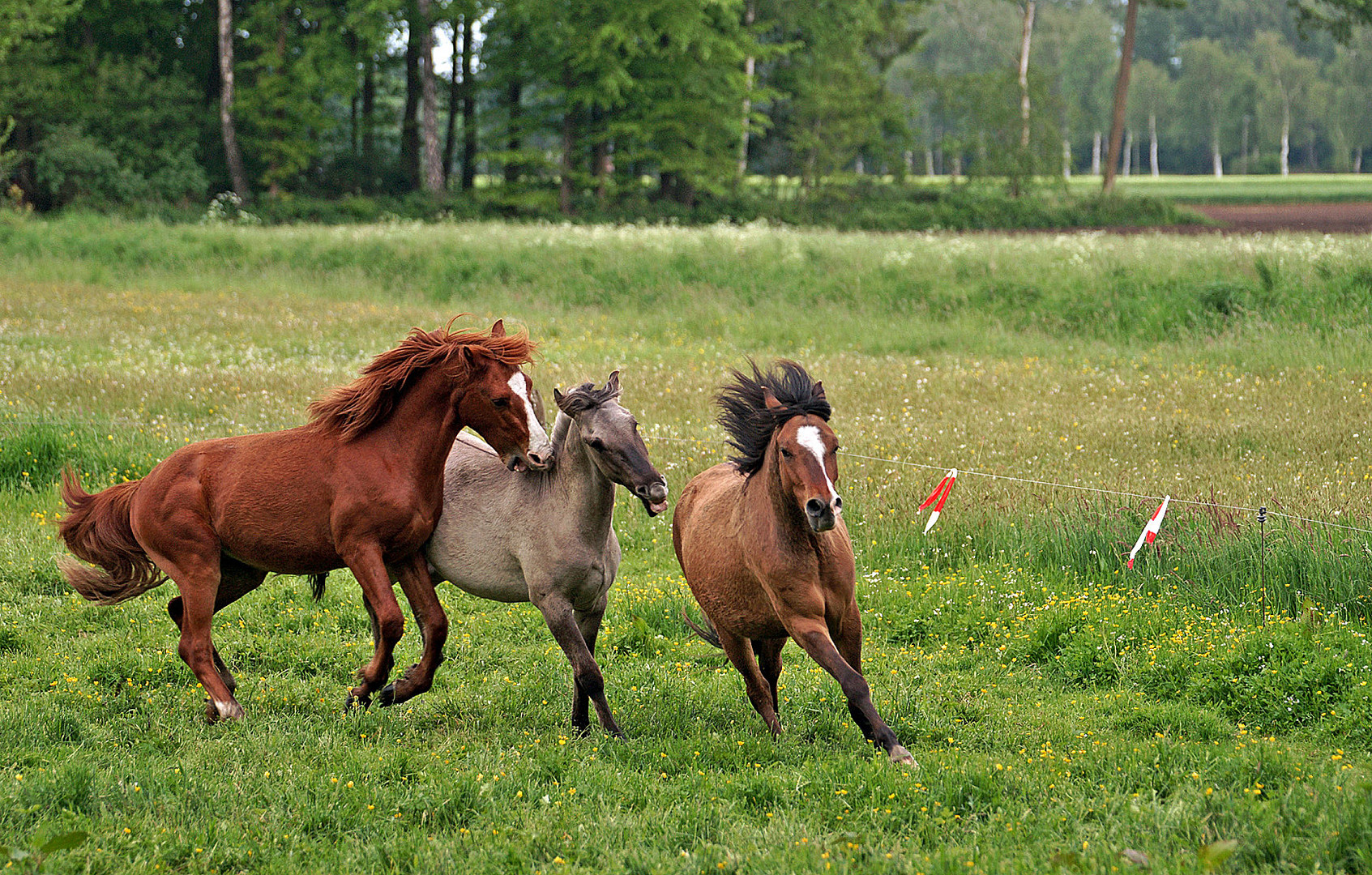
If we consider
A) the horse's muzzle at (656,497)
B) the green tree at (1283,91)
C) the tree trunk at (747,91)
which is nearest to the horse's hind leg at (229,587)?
the horse's muzzle at (656,497)

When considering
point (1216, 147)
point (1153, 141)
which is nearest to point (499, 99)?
point (1153, 141)

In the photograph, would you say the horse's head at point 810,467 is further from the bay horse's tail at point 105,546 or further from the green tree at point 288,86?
the green tree at point 288,86

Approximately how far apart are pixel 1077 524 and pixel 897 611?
6.22ft

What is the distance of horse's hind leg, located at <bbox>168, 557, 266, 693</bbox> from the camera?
6.59 metres

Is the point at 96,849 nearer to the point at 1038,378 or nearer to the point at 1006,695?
the point at 1006,695

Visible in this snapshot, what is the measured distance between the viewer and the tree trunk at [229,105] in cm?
4126

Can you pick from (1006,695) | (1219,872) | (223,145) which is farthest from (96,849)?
(223,145)

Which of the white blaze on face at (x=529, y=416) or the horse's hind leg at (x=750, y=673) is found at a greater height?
the white blaze on face at (x=529, y=416)

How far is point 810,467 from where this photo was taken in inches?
202

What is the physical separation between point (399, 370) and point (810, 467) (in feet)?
8.02

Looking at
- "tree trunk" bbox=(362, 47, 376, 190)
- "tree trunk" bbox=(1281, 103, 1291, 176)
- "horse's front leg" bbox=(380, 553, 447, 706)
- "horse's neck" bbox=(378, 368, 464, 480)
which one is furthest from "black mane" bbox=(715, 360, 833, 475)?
"tree trunk" bbox=(1281, 103, 1291, 176)

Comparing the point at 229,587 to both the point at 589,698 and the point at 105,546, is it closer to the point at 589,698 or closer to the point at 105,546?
the point at 105,546

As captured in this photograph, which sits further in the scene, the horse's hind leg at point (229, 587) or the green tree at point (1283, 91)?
the green tree at point (1283, 91)

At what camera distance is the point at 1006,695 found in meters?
6.88
